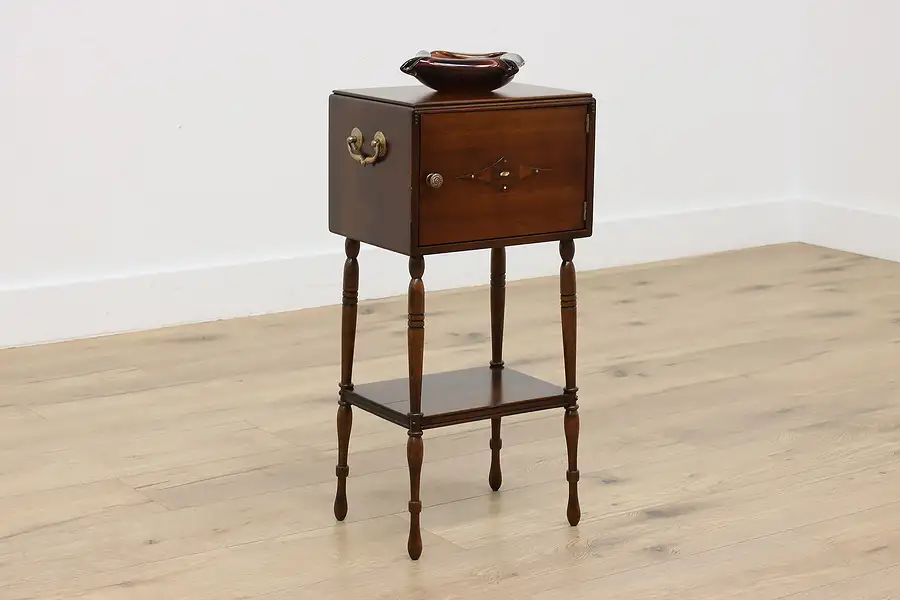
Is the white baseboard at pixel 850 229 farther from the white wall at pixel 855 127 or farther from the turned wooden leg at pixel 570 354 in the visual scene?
the turned wooden leg at pixel 570 354

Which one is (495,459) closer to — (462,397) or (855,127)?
(462,397)

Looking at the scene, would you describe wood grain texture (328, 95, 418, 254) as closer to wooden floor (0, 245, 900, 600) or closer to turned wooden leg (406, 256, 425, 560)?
turned wooden leg (406, 256, 425, 560)

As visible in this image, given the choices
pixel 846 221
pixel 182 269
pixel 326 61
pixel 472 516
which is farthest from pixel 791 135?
pixel 472 516

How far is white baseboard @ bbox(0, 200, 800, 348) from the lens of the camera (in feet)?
12.9

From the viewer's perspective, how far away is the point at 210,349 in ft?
12.7

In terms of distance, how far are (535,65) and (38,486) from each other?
2494mm

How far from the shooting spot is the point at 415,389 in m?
2.45

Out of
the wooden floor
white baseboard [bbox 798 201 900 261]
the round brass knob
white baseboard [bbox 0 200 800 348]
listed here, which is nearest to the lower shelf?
the wooden floor

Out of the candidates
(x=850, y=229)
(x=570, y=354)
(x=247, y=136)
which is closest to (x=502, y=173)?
(x=570, y=354)

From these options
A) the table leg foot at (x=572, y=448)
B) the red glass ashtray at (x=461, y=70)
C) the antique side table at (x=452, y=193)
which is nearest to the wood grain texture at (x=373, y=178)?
the antique side table at (x=452, y=193)

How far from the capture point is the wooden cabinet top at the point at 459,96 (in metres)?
2.35

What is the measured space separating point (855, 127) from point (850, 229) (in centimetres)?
38

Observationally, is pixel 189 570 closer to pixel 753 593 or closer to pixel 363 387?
pixel 363 387

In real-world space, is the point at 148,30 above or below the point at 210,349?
above
